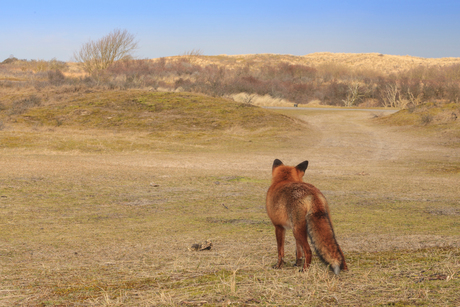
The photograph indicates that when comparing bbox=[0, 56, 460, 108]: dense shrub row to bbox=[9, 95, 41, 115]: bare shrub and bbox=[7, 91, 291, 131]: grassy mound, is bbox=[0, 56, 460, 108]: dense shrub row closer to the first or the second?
bbox=[9, 95, 41, 115]: bare shrub

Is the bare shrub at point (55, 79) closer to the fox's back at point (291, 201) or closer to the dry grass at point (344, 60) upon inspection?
the fox's back at point (291, 201)

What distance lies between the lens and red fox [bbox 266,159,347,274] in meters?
2.90

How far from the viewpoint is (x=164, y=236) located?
582 centimetres

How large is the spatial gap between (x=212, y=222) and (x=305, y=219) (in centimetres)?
399

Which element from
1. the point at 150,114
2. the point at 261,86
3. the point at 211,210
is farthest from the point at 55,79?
Answer: the point at 211,210

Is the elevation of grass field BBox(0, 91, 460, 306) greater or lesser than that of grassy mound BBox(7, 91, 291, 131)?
lesser

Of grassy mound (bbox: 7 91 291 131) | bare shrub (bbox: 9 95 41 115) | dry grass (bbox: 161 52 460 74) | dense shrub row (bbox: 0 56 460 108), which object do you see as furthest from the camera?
dry grass (bbox: 161 52 460 74)

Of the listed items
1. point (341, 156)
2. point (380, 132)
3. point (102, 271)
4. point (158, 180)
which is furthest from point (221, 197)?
point (380, 132)

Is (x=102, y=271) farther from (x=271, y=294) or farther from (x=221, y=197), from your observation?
(x=221, y=197)

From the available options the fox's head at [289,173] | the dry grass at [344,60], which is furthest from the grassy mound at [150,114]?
the dry grass at [344,60]

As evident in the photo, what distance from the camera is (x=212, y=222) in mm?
6949

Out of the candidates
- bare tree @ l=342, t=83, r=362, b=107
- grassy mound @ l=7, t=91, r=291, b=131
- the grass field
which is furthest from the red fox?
bare tree @ l=342, t=83, r=362, b=107

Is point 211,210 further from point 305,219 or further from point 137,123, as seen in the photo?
point 137,123

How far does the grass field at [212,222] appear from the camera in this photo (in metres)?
2.89
